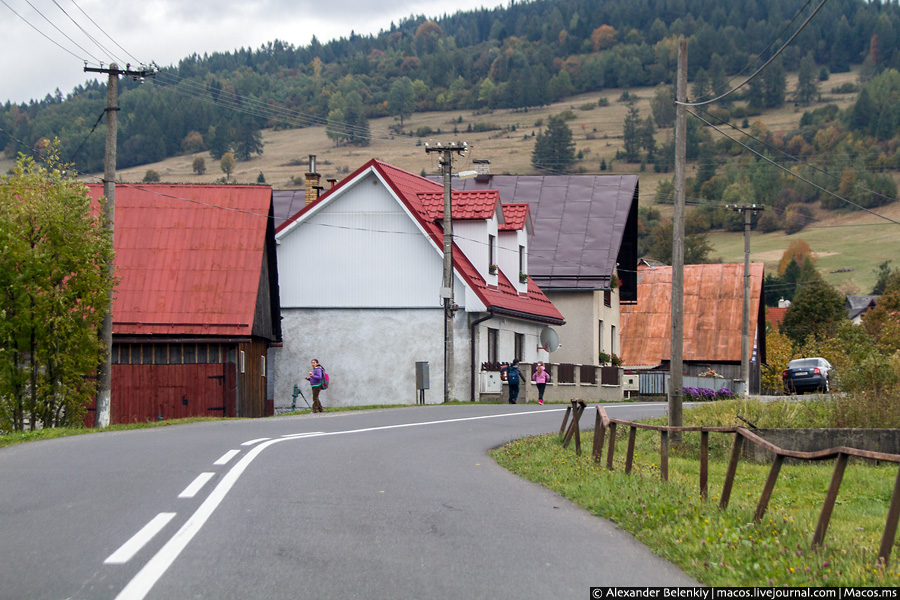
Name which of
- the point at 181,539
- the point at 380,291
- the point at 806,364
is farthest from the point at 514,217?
the point at 181,539

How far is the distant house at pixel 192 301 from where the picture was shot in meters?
29.1

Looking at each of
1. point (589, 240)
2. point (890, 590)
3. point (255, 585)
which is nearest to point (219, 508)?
point (255, 585)

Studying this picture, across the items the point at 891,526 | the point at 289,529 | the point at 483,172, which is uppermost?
the point at 483,172

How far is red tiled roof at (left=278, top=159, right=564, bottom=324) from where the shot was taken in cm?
3475

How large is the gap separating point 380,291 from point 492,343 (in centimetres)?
441

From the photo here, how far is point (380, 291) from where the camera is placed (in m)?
36.0

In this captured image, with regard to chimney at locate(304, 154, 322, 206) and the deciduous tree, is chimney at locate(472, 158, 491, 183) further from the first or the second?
the deciduous tree

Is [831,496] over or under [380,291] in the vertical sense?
under

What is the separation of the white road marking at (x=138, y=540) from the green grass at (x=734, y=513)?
3.90 metres

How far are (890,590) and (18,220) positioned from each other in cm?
1798

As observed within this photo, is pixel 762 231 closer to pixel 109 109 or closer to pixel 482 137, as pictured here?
pixel 482 137

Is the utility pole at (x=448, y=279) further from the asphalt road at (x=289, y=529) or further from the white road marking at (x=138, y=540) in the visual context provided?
the white road marking at (x=138, y=540)

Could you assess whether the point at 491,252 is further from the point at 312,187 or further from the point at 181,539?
the point at 181,539

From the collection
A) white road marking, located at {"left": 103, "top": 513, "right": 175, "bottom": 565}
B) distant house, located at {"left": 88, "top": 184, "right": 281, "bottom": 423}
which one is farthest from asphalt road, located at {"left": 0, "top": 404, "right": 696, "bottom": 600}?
distant house, located at {"left": 88, "top": 184, "right": 281, "bottom": 423}
